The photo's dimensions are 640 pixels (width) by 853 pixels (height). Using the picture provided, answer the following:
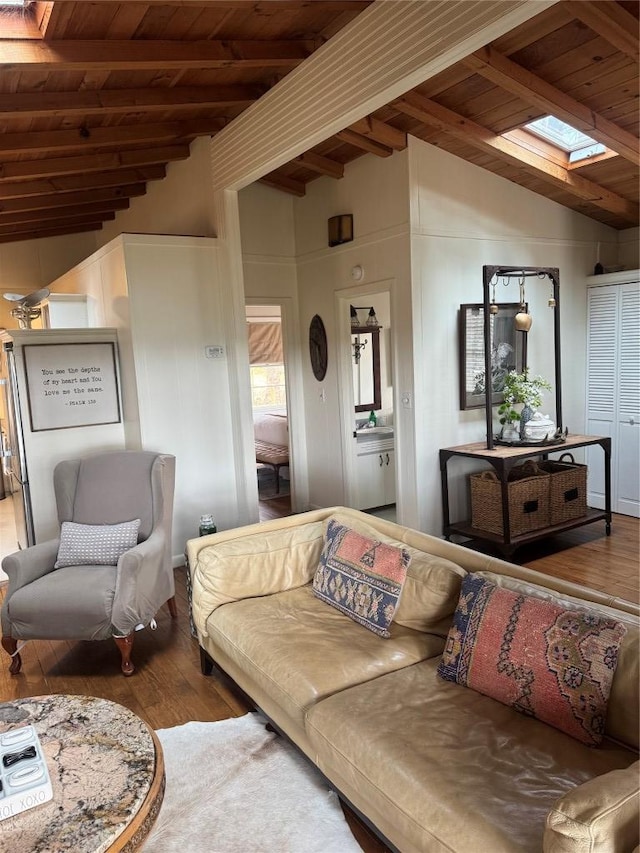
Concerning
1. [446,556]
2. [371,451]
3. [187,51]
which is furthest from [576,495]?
[187,51]

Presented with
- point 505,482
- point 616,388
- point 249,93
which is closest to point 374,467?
point 505,482

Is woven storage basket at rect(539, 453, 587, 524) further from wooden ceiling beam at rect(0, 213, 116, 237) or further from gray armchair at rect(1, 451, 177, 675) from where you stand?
wooden ceiling beam at rect(0, 213, 116, 237)

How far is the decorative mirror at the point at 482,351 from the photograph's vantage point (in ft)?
14.9

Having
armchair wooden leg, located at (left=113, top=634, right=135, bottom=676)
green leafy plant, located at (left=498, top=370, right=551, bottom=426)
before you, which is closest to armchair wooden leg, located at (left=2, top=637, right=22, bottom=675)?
armchair wooden leg, located at (left=113, top=634, right=135, bottom=676)

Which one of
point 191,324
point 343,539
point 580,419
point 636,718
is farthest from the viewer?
point 580,419

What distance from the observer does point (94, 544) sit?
3.29 metres

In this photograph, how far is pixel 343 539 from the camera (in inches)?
106

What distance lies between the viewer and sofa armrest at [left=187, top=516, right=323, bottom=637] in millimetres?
2734

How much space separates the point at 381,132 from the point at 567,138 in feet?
4.57

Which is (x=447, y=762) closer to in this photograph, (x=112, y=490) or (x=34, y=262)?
(x=112, y=490)

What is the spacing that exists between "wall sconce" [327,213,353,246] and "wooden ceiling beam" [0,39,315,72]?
5.08 ft

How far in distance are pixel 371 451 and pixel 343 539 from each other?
275 cm

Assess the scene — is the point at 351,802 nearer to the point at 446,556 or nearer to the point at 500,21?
the point at 446,556

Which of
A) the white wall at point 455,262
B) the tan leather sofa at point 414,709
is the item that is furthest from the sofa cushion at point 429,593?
the white wall at point 455,262
